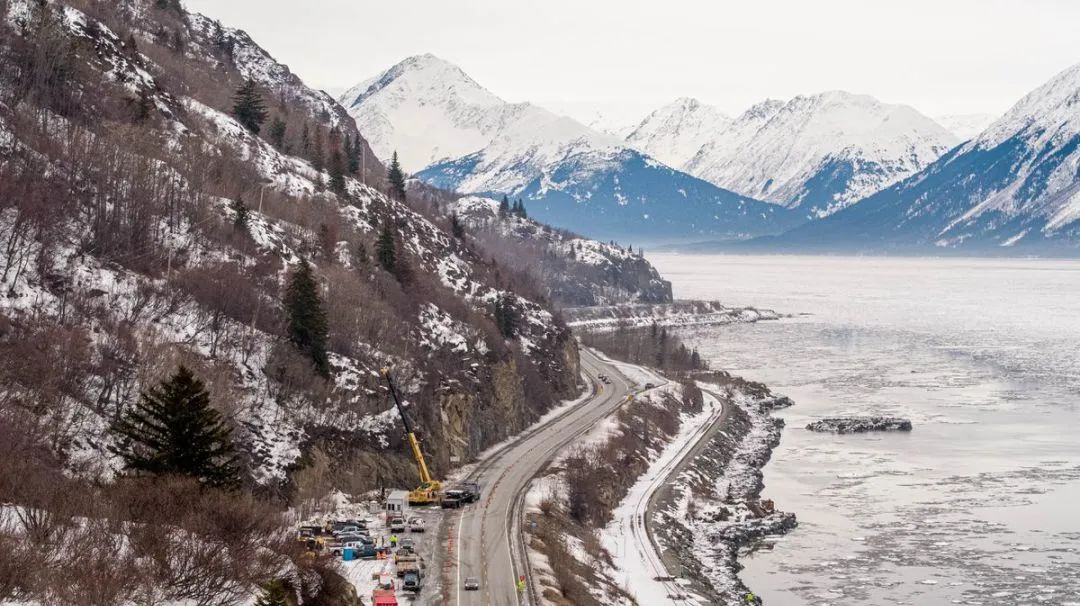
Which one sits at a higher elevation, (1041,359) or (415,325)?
(415,325)

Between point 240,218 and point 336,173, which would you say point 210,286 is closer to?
point 240,218

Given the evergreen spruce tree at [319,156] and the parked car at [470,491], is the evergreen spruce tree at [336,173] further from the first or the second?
the parked car at [470,491]

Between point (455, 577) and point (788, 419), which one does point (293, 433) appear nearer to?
point (455, 577)

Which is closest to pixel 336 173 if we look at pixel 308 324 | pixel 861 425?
pixel 308 324

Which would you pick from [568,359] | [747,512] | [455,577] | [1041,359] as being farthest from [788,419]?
[455,577]

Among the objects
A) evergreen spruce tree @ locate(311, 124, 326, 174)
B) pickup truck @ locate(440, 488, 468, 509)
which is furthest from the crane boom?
evergreen spruce tree @ locate(311, 124, 326, 174)
